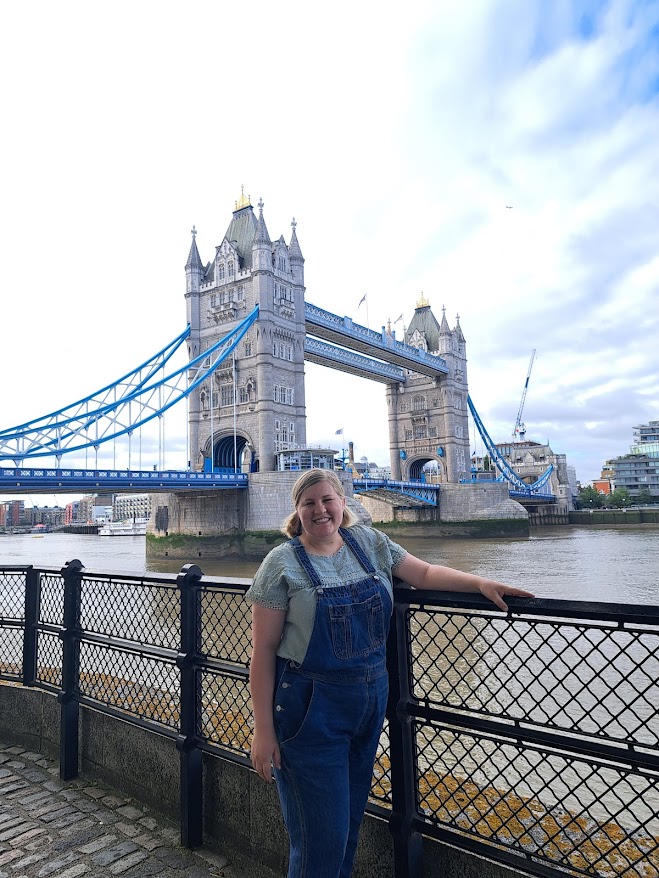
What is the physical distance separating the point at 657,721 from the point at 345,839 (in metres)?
5.84

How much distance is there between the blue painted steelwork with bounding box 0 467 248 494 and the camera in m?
20.6

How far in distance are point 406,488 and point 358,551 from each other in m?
36.8

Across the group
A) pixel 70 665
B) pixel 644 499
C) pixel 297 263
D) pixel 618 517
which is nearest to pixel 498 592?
pixel 70 665

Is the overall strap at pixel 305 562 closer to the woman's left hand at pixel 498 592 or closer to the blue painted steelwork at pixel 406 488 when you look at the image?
the woman's left hand at pixel 498 592

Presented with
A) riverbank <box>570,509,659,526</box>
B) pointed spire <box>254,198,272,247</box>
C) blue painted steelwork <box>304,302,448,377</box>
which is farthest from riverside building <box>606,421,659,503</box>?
pointed spire <box>254,198,272,247</box>

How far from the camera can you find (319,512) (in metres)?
1.91

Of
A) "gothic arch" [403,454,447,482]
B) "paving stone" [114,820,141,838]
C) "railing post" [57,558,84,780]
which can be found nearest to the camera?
"paving stone" [114,820,141,838]

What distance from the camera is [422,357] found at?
1833 inches

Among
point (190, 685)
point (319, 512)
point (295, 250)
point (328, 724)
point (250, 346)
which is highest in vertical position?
point (295, 250)

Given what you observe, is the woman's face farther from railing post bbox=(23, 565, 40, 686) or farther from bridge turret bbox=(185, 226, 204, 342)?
bridge turret bbox=(185, 226, 204, 342)

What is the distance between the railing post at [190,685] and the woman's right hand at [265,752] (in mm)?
965

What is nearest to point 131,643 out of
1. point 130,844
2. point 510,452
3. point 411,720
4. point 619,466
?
point 130,844

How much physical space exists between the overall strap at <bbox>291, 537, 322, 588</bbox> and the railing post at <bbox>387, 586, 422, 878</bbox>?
1.42 ft

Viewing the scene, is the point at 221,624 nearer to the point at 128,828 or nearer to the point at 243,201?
the point at 128,828
